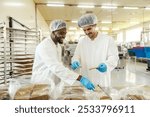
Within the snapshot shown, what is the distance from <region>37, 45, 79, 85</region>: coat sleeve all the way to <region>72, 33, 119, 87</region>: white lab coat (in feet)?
1.72

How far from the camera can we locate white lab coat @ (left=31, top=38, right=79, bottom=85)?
58.4 inches

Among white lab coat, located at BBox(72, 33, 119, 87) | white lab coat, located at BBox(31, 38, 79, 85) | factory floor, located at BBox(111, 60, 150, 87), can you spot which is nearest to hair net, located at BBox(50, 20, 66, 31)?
white lab coat, located at BBox(31, 38, 79, 85)

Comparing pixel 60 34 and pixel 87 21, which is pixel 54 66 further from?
pixel 87 21

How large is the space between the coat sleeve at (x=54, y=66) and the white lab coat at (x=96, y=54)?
524 mm

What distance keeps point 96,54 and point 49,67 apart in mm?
676

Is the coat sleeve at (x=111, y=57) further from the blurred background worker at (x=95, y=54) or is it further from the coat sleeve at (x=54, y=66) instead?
the coat sleeve at (x=54, y=66)

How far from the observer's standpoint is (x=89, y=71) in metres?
2.08

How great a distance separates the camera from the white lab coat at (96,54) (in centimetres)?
202

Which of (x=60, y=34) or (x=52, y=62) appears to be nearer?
(x=52, y=62)

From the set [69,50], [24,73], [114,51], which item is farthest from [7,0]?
[69,50]

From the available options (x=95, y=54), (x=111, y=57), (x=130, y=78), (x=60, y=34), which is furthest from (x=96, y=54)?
(x=130, y=78)

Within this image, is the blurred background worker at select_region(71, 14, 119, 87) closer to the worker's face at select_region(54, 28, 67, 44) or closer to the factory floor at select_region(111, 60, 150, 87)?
the worker's face at select_region(54, 28, 67, 44)

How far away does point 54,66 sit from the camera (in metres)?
1.50

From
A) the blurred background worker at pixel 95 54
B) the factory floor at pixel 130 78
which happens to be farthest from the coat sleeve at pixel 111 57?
the factory floor at pixel 130 78
